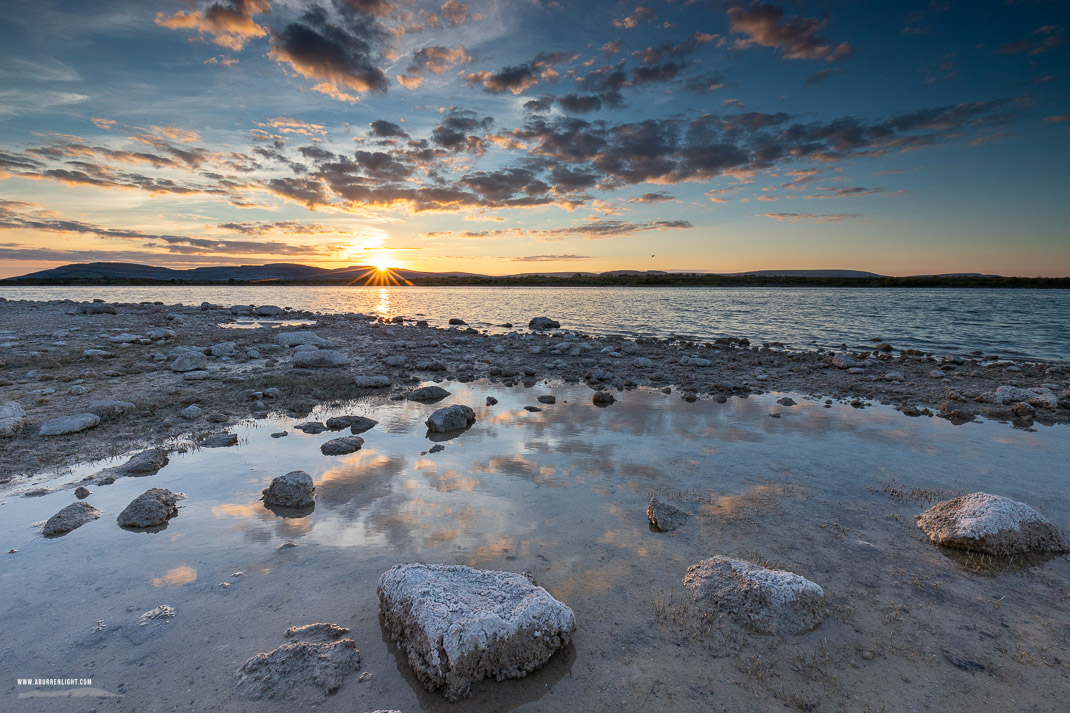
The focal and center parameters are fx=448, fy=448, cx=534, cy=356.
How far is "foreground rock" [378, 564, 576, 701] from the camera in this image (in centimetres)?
366

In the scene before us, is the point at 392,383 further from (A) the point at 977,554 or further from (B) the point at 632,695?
(A) the point at 977,554

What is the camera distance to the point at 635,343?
23797mm

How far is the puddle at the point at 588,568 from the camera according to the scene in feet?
12.3

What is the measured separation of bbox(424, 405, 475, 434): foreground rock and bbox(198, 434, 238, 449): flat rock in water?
3.99 m

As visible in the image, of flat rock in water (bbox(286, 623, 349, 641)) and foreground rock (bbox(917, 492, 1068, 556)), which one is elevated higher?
foreground rock (bbox(917, 492, 1068, 556))

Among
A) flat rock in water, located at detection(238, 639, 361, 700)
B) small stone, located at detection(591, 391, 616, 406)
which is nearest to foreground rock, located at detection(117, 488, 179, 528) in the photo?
flat rock in water, located at detection(238, 639, 361, 700)

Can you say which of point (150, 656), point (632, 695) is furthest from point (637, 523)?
point (150, 656)

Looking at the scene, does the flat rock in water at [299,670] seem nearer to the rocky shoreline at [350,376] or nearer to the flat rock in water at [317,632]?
the flat rock in water at [317,632]

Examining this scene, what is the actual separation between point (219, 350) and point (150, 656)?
58.5 feet

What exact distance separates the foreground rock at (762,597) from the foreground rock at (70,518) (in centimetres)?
791

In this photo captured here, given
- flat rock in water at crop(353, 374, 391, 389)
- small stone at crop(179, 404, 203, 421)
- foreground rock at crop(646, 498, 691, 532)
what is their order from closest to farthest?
foreground rock at crop(646, 498, 691, 532)
small stone at crop(179, 404, 203, 421)
flat rock in water at crop(353, 374, 391, 389)

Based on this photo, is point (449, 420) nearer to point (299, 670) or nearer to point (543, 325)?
point (299, 670)

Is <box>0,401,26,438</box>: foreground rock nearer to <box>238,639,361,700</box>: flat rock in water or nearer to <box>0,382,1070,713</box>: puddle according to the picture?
<box>0,382,1070,713</box>: puddle

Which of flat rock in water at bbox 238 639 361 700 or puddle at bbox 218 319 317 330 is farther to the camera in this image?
puddle at bbox 218 319 317 330
